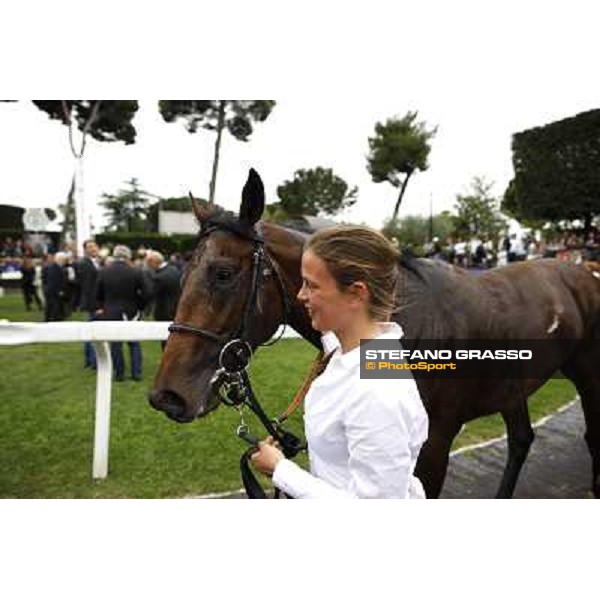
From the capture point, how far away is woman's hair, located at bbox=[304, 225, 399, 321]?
107cm

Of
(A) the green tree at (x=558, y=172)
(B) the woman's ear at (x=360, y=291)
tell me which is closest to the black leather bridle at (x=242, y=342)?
(B) the woman's ear at (x=360, y=291)

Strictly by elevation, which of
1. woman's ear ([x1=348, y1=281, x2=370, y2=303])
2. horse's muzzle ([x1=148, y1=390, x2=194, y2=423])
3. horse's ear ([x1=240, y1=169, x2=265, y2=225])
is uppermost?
horse's ear ([x1=240, y1=169, x2=265, y2=225])

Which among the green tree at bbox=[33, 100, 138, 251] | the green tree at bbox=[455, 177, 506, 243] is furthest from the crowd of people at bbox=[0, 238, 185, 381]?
the green tree at bbox=[455, 177, 506, 243]

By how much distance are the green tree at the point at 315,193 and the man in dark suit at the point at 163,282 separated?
2.38 feet

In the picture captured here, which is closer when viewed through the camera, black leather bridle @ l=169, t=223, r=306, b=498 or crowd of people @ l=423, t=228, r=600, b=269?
black leather bridle @ l=169, t=223, r=306, b=498

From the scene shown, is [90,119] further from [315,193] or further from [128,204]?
[315,193]

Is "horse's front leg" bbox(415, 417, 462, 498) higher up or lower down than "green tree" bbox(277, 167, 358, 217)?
lower down

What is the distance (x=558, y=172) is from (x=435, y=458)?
4.42 feet

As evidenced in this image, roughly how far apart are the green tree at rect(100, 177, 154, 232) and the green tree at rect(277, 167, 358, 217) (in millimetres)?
641

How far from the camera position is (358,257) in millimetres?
1073

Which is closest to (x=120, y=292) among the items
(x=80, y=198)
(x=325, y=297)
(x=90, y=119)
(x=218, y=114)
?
(x=80, y=198)

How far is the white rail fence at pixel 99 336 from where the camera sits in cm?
218

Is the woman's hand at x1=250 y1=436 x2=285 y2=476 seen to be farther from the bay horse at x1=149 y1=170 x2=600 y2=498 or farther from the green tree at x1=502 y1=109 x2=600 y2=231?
the green tree at x1=502 y1=109 x2=600 y2=231

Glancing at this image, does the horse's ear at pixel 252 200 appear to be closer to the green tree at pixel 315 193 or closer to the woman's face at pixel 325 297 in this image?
the green tree at pixel 315 193
